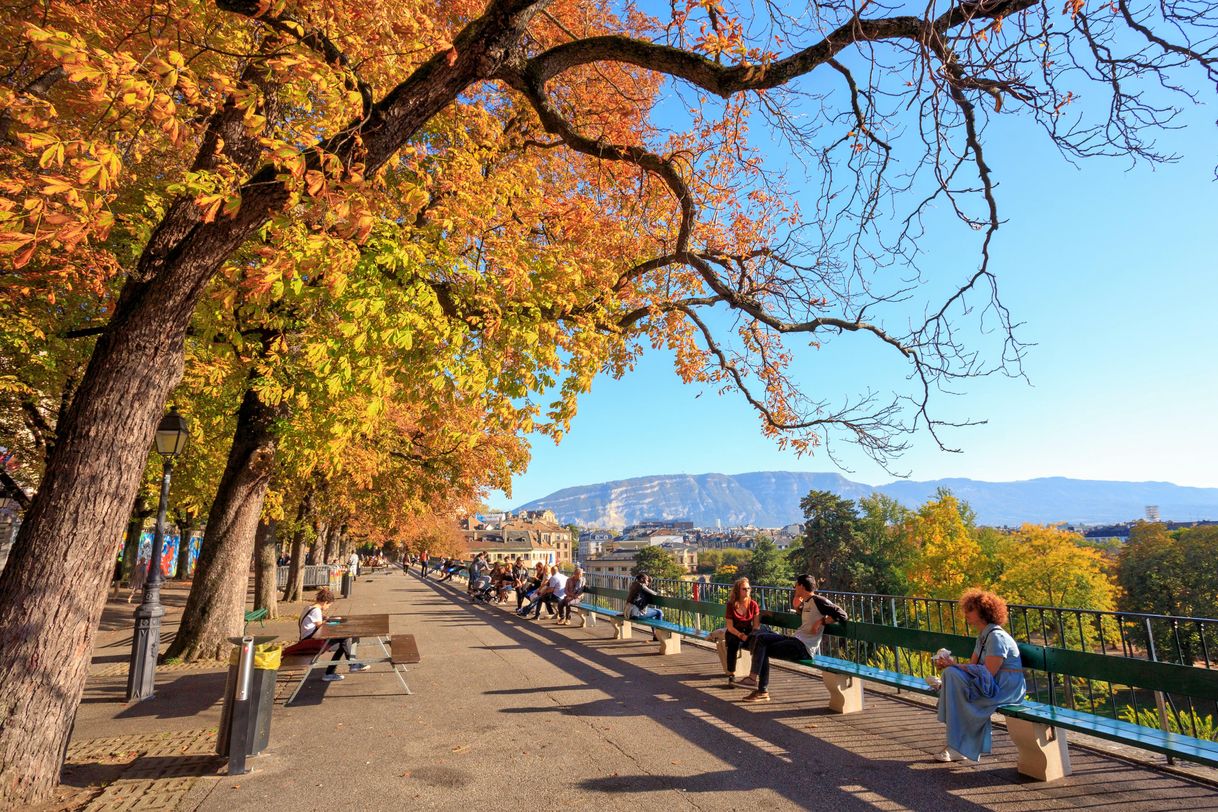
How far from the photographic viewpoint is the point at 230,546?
10.8 metres

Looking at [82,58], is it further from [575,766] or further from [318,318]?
[318,318]

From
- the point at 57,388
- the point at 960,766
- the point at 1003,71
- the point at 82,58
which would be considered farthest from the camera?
the point at 57,388

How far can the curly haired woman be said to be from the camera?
535cm

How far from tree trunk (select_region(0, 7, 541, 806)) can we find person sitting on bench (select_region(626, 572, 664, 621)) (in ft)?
30.2

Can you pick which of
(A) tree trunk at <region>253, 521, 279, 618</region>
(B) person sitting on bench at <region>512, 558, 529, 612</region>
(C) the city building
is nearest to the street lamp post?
(A) tree trunk at <region>253, 521, 279, 618</region>

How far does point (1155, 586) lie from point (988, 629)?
69033mm

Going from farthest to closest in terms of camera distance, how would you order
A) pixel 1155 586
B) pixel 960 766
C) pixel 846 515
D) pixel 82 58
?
pixel 846 515, pixel 1155 586, pixel 960 766, pixel 82 58

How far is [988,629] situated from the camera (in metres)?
5.66

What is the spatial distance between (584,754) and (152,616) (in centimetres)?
614

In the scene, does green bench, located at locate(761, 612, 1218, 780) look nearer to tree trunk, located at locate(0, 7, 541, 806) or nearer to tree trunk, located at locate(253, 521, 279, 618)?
tree trunk, located at locate(0, 7, 541, 806)

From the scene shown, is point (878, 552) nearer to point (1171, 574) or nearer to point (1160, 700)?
point (1171, 574)

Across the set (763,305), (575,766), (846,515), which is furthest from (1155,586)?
(575,766)

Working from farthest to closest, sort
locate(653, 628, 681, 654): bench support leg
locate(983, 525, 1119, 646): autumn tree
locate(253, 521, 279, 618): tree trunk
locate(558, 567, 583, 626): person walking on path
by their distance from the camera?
1. locate(983, 525, 1119, 646): autumn tree
2. locate(253, 521, 279, 618): tree trunk
3. locate(558, 567, 583, 626): person walking on path
4. locate(653, 628, 681, 654): bench support leg

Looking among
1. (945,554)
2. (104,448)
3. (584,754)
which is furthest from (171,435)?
(945,554)
